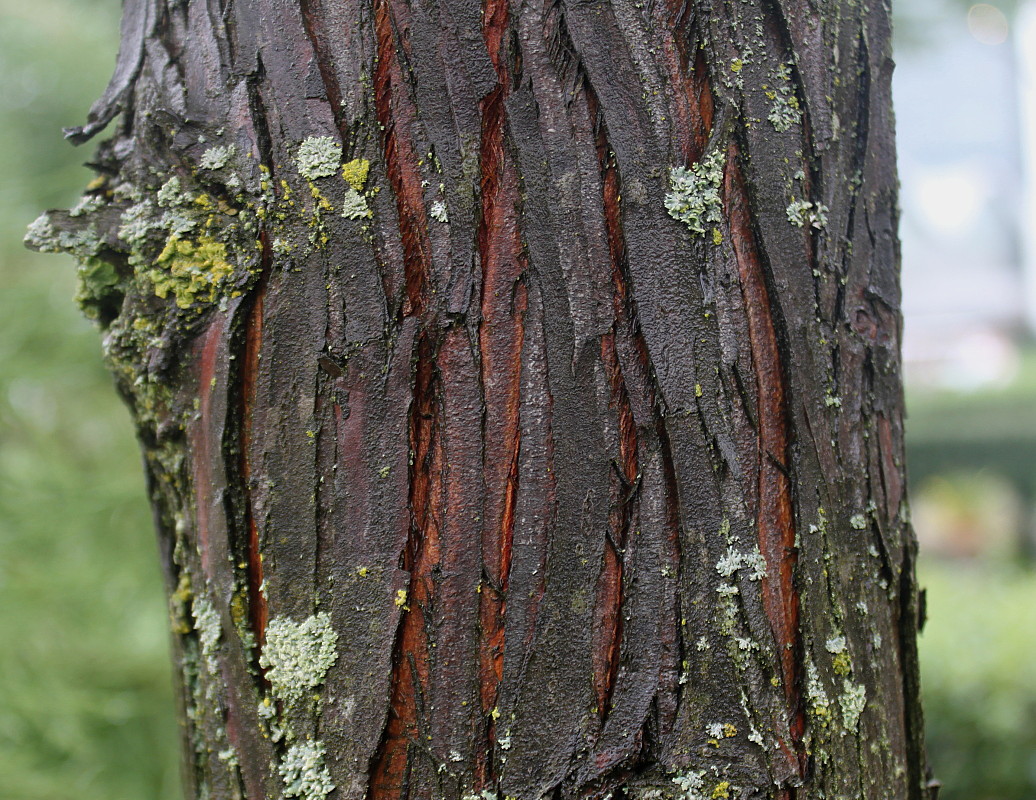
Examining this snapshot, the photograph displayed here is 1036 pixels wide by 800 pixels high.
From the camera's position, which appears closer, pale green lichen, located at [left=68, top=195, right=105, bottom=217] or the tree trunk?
the tree trunk

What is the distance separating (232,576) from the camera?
2.50 ft

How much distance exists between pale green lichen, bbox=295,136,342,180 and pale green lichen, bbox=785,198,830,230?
425 millimetres

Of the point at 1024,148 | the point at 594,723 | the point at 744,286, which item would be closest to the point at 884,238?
the point at 744,286

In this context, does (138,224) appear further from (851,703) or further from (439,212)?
(851,703)

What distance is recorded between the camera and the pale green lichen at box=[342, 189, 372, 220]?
710mm

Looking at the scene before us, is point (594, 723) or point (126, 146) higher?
point (126, 146)

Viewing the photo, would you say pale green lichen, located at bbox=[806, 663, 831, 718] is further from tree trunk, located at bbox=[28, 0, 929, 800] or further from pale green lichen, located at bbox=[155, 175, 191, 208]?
pale green lichen, located at bbox=[155, 175, 191, 208]

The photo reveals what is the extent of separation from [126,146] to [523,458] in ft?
1.76

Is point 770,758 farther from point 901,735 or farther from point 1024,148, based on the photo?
point 1024,148

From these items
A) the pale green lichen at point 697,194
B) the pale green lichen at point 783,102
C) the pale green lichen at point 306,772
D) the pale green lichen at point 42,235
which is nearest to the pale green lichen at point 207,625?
the pale green lichen at point 306,772

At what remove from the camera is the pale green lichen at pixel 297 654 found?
0.73 m

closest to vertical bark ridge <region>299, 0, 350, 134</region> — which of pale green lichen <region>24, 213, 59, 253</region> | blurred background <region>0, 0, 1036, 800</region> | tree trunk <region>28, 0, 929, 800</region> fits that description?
tree trunk <region>28, 0, 929, 800</region>

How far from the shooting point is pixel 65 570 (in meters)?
3.05

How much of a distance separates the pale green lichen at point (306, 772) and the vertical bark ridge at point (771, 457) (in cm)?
43
